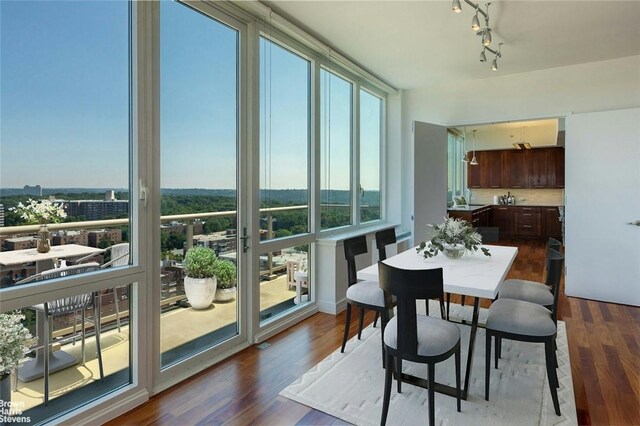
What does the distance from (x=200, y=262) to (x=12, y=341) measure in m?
1.22

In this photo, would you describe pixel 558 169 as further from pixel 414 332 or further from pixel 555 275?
pixel 414 332

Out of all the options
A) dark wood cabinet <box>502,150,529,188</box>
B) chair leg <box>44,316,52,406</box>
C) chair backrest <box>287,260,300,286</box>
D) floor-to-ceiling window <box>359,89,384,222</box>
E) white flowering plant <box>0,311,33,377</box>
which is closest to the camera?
white flowering plant <box>0,311,33,377</box>

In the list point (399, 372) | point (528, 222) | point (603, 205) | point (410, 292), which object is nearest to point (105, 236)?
point (410, 292)

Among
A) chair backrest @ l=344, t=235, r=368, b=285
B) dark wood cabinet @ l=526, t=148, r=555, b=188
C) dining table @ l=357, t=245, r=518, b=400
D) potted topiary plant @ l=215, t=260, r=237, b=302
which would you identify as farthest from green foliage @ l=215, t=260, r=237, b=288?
dark wood cabinet @ l=526, t=148, r=555, b=188

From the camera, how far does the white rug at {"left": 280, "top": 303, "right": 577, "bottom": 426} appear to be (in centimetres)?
217

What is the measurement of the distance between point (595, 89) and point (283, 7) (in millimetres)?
3942

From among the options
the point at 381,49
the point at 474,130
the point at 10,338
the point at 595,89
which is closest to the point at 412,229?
the point at 381,49

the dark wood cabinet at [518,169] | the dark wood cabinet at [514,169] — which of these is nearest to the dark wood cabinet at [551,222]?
the dark wood cabinet at [518,169]

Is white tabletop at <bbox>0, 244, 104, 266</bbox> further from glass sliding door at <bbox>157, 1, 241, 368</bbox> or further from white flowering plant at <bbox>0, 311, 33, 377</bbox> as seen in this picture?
glass sliding door at <bbox>157, 1, 241, 368</bbox>

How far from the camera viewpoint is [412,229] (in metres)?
5.31

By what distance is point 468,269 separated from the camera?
8.66ft

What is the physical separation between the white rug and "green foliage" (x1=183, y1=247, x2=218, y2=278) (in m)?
1.07

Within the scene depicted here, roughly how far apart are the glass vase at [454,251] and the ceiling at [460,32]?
2.00 m

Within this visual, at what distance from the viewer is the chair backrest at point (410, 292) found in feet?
6.47
